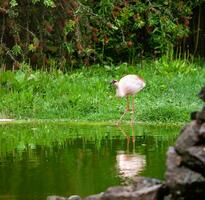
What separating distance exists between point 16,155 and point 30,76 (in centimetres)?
Answer: 547

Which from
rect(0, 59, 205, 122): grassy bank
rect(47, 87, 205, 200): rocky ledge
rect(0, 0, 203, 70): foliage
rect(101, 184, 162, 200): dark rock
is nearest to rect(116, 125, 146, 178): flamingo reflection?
rect(101, 184, 162, 200): dark rock

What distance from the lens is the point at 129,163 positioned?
7.99m

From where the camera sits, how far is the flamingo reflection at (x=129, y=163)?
7.46 metres

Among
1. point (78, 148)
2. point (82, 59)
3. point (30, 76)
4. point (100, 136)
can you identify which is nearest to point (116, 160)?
point (78, 148)

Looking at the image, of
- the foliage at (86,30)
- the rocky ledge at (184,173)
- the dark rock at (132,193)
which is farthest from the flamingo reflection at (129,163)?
the foliage at (86,30)

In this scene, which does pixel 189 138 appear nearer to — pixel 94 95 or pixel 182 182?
pixel 182 182

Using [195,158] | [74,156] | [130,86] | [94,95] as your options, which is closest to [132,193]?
[195,158]

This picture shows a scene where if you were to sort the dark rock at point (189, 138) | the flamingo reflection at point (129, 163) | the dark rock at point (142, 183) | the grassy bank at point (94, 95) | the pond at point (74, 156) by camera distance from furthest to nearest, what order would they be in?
the grassy bank at point (94, 95) → the flamingo reflection at point (129, 163) → the pond at point (74, 156) → the dark rock at point (142, 183) → the dark rock at point (189, 138)

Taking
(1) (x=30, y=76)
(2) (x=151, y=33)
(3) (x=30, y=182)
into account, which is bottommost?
(3) (x=30, y=182)

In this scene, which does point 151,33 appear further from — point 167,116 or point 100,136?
point 100,136

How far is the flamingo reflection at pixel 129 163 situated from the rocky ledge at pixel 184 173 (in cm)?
182

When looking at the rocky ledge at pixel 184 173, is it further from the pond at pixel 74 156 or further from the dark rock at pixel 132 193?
the pond at pixel 74 156

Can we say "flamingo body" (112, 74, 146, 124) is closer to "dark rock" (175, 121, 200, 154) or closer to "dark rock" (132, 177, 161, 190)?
"dark rock" (132, 177, 161, 190)

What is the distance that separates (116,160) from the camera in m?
8.23
